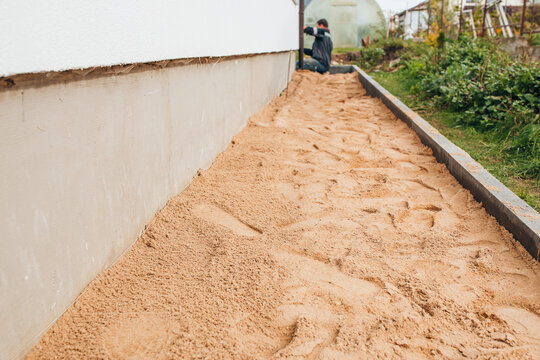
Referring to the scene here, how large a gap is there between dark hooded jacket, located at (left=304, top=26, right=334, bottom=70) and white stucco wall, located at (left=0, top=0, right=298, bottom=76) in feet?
24.6

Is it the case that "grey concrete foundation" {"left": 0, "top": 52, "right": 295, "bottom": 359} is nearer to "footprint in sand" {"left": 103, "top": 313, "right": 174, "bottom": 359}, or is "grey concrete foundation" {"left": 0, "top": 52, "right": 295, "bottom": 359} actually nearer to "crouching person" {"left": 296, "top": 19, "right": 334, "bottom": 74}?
"footprint in sand" {"left": 103, "top": 313, "right": 174, "bottom": 359}

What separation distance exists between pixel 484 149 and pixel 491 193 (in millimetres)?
1616

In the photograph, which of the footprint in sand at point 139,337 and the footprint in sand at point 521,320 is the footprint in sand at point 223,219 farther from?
the footprint in sand at point 521,320

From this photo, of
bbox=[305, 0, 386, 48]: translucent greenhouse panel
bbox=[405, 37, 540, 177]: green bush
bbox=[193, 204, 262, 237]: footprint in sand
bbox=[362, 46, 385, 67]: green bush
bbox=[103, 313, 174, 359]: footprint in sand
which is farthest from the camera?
bbox=[305, 0, 386, 48]: translucent greenhouse panel

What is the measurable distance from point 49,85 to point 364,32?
22.5m

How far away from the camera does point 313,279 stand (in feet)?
6.48

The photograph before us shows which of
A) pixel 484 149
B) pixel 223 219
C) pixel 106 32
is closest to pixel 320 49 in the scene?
pixel 484 149

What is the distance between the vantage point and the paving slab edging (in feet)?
7.36

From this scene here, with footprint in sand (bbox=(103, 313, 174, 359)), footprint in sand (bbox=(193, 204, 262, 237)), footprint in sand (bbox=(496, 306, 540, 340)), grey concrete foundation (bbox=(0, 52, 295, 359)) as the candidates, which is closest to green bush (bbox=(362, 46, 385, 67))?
grey concrete foundation (bbox=(0, 52, 295, 359))

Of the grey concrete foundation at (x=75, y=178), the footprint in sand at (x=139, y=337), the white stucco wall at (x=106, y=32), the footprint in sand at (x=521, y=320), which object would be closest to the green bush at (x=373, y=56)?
the white stucco wall at (x=106, y=32)

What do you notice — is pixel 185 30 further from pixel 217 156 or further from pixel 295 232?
pixel 295 232

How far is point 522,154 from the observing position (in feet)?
12.4

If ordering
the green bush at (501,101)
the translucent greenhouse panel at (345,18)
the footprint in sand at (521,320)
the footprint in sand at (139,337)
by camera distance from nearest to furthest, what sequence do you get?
the footprint in sand at (139,337)
the footprint in sand at (521,320)
the green bush at (501,101)
the translucent greenhouse panel at (345,18)

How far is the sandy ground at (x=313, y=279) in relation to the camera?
1.56m
